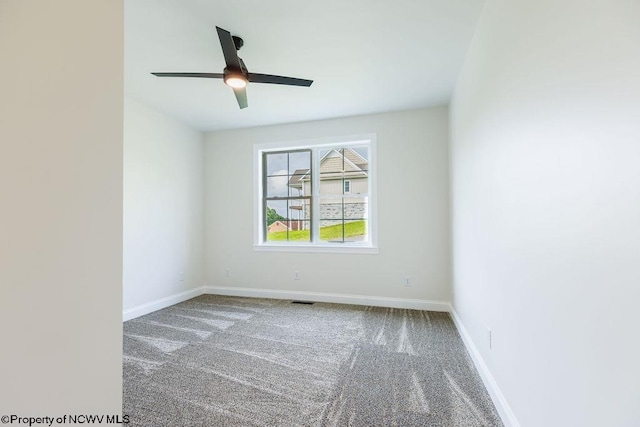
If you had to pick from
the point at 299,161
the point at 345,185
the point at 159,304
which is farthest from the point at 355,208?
the point at 159,304

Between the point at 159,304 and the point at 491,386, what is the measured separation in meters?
3.86

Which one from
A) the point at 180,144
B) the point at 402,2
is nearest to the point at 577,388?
the point at 402,2

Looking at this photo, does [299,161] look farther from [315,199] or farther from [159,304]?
[159,304]

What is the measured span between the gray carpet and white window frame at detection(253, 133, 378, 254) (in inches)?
39.6

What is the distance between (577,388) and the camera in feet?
3.37

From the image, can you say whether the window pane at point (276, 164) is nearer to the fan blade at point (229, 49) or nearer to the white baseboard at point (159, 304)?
the white baseboard at point (159, 304)

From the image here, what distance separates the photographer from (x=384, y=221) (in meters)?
4.11

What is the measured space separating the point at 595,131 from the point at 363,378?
206 cm

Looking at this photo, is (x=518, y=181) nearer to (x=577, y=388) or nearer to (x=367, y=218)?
(x=577, y=388)

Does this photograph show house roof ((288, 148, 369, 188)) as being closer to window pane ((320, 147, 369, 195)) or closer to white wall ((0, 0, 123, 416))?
window pane ((320, 147, 369, 195))

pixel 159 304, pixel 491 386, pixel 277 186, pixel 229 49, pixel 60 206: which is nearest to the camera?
pixel 60 206

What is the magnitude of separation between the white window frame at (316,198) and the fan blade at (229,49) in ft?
7.30

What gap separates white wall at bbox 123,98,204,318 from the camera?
3.64m

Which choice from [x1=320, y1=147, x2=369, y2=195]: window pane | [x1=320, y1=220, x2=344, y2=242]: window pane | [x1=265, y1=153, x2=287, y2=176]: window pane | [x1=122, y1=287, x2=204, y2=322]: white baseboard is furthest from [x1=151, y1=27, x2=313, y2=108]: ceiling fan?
[x1=122, y1=287, x2=204, y2=322]: white baseboard
